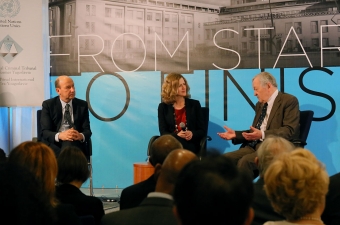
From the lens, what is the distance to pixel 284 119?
16.5 feet

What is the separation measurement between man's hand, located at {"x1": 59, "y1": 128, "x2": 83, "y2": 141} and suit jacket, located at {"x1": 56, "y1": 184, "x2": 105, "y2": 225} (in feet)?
7.98

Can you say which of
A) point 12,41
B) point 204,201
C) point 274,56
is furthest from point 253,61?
Answer: point 204,201

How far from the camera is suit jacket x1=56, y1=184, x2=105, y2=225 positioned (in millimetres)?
2619

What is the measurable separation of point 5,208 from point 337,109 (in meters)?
5.09

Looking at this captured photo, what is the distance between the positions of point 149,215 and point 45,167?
56 cm

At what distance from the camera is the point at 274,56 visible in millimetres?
5926

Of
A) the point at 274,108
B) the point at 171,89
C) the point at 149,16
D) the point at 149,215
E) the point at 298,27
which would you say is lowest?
the point at 149,215

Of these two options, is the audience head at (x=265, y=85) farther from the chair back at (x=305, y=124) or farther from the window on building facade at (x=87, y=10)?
the window on building facade at (x=87, y=10)

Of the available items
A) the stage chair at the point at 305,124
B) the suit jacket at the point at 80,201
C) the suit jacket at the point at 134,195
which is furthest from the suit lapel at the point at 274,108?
the suit jacket at the point at 80,201

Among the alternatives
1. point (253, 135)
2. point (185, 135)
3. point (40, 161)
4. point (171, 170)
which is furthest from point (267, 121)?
point (40, 161)

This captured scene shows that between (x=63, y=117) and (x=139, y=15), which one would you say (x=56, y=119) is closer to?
(x=63, y=117)

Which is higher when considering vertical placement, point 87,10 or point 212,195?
point 87,10

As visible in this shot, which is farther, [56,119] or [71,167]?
[56,119]

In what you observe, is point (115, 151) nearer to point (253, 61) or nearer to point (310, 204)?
point (253, 61)
